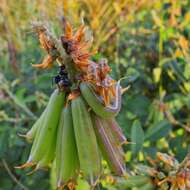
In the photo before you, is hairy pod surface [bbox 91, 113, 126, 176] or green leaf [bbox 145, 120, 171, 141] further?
green leaf [bbox 145, 120, 171, 141]

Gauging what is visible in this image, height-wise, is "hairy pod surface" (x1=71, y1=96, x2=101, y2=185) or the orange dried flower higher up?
the orange dried flower

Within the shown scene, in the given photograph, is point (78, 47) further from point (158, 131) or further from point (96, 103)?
point (158, 131)

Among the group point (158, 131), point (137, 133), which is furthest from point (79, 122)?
point (158, 131)

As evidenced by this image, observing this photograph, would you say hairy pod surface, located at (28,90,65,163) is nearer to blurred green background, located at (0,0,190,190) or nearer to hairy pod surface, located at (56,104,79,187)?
hairy pod surface, located at (56,104,79,187)

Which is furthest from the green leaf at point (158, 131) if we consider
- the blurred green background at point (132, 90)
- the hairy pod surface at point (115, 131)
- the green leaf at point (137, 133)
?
the hairy pod surface at point (115, 131)

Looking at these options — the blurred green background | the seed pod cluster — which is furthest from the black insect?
the blurred green background

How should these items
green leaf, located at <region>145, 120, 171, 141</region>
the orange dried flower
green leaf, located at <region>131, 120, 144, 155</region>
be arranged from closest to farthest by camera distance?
1. the orange dried flower
2. green leaf, located at <region>131, 120, 144, 155</region>
3. green leaf, located at <region>145, 120, 171, 141</region>

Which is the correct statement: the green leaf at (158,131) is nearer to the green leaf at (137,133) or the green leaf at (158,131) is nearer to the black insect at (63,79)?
the green leaf at (137,133)

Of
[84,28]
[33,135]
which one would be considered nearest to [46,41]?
[84,28]
